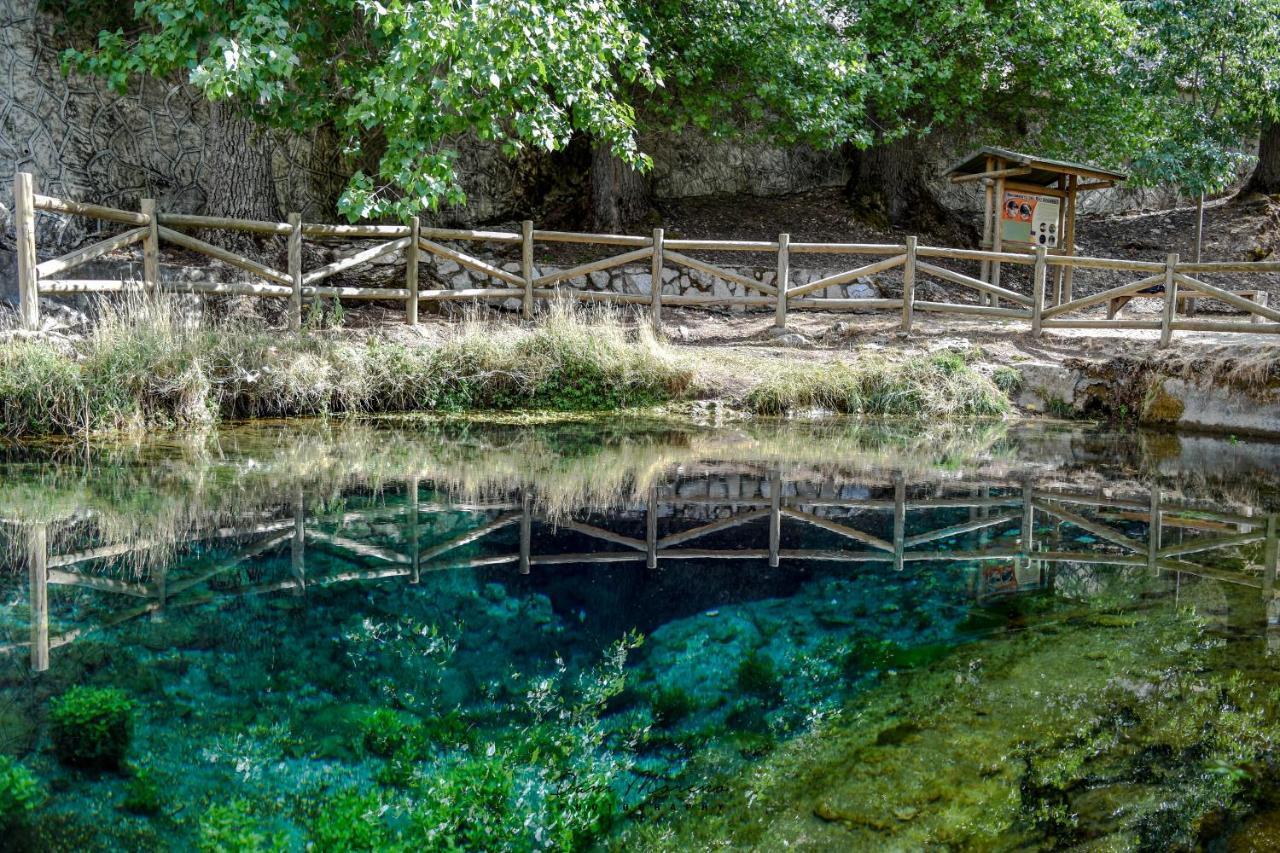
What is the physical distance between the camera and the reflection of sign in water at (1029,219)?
50.8 feet

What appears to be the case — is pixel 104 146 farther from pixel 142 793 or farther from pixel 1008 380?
pixel 142 793

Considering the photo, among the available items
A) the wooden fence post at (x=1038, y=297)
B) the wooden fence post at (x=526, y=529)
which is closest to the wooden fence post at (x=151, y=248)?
the wooden fence post at (x=526, y=529)

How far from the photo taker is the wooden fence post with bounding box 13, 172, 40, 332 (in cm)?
941

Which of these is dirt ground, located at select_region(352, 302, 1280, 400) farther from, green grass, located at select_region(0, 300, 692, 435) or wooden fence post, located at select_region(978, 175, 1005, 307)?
wooden fence post, located at select_region(978, 175, 1005, 307)

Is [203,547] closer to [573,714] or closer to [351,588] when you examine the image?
[351,588]

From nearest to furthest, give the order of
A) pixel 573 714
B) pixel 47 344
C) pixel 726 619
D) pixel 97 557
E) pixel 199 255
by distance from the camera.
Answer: pixel 573 714 < pixel 726 619 < pixel 97 557 < pixel 47 344 < pixel 199 255

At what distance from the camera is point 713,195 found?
2053cm

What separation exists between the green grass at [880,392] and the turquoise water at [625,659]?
334 centimetres

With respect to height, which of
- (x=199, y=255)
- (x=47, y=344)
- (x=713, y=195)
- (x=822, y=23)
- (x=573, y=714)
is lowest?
(x=573, y=714)

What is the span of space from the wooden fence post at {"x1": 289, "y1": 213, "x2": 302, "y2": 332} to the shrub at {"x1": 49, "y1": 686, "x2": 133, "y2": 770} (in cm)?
763

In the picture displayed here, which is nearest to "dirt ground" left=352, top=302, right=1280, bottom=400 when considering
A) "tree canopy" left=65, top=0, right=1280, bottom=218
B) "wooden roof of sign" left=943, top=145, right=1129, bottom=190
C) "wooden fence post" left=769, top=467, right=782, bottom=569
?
"wooden roof of sign" left=943, top=145, right=1129, bottom=190

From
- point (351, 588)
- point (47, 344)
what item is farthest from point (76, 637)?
point (47, 344)

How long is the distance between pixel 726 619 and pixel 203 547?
280cm

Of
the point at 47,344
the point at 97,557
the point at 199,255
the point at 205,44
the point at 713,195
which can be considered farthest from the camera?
the point at 713,195
